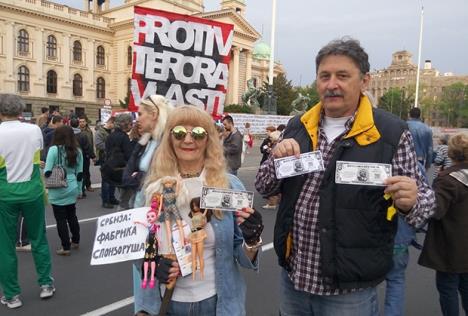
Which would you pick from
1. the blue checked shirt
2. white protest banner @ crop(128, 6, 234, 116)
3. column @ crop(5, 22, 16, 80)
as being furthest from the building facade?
the blue checked shirt

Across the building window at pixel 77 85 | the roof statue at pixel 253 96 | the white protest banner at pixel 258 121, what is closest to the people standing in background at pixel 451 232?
the white protest banner at pixel 258 121

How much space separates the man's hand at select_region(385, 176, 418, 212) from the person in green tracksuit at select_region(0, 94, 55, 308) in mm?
3611

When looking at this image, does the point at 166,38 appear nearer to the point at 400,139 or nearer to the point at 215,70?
the point at 215,70

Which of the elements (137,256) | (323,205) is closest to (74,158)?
(137,256)

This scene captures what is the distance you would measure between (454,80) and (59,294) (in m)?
129

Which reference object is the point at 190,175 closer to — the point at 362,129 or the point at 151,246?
the point at 151,246

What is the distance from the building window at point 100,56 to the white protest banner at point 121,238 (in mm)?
64208

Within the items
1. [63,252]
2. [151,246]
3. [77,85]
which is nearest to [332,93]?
[151,246]

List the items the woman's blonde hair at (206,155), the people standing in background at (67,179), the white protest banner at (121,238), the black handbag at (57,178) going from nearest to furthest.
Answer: the white protest banner at (121,238) < the woman's blonde hair at (206,155) < the black handbag at (57,178) < the people standing in background at (67,179)

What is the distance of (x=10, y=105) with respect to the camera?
4.09m

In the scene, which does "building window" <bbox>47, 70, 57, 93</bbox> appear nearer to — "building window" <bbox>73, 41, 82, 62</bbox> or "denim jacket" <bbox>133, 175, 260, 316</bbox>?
"building window" <bbox>73, 41, 82, 62</bbox>

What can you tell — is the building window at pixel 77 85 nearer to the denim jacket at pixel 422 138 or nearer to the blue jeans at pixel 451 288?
the denim jacket at pixel 422 138

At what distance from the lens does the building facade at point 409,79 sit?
107250mm

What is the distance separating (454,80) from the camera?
114625mm
